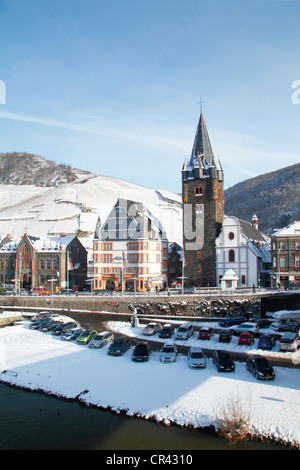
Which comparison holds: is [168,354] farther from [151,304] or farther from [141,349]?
[151,304]

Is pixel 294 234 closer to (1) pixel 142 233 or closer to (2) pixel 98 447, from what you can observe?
(1) pixel 142 233

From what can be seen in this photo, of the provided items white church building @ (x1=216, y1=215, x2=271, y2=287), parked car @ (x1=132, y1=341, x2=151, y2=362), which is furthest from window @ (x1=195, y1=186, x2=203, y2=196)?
parked car @ (x1=132, y1=341, x2=151, y2=362)

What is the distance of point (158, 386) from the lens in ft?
77.0

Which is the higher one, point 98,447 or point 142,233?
point 142,233

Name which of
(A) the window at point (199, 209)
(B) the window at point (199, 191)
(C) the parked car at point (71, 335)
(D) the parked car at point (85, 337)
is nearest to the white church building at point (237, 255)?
(A) the window at point (199, 209)

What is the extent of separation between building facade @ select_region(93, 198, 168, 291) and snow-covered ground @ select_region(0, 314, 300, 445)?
30.6m

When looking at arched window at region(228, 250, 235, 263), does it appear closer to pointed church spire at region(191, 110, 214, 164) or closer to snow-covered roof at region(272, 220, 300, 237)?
snow-covered roof at region(272, 220, 300, 237)

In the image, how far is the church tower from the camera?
6038 centimetres

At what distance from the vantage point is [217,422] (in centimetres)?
1881

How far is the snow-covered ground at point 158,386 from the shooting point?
765 inches

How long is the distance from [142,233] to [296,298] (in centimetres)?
2675
